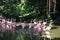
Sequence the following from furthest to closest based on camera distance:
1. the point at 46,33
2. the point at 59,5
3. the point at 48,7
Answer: the point at 59,5, the point at 48,7, the point at 46,33

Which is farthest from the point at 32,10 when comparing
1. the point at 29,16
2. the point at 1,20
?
the point at 1,20

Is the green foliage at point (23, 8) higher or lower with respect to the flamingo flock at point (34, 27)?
lower

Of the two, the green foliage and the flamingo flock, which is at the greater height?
the flamingo flock

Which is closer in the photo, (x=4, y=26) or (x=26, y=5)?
(x=4, y=26)

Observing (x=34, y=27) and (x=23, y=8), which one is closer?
(x=34, y=27)

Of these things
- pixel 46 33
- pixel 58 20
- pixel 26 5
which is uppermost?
pixel 46 33

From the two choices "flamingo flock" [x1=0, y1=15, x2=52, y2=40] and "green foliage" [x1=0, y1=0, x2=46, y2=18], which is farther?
"green foliage" [x1=0, y1=0, x2=46, y2=18]

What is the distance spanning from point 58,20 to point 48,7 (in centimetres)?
80

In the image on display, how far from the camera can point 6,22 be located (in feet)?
14.4

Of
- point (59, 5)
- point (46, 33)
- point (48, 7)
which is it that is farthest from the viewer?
point (59, 5)

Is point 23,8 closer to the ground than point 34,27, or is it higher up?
closer to the ground

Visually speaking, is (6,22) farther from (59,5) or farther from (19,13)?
(59,5)

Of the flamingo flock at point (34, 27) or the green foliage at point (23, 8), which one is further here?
the green foliage at point (23, 8)

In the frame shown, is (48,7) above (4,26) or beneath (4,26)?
beneath
